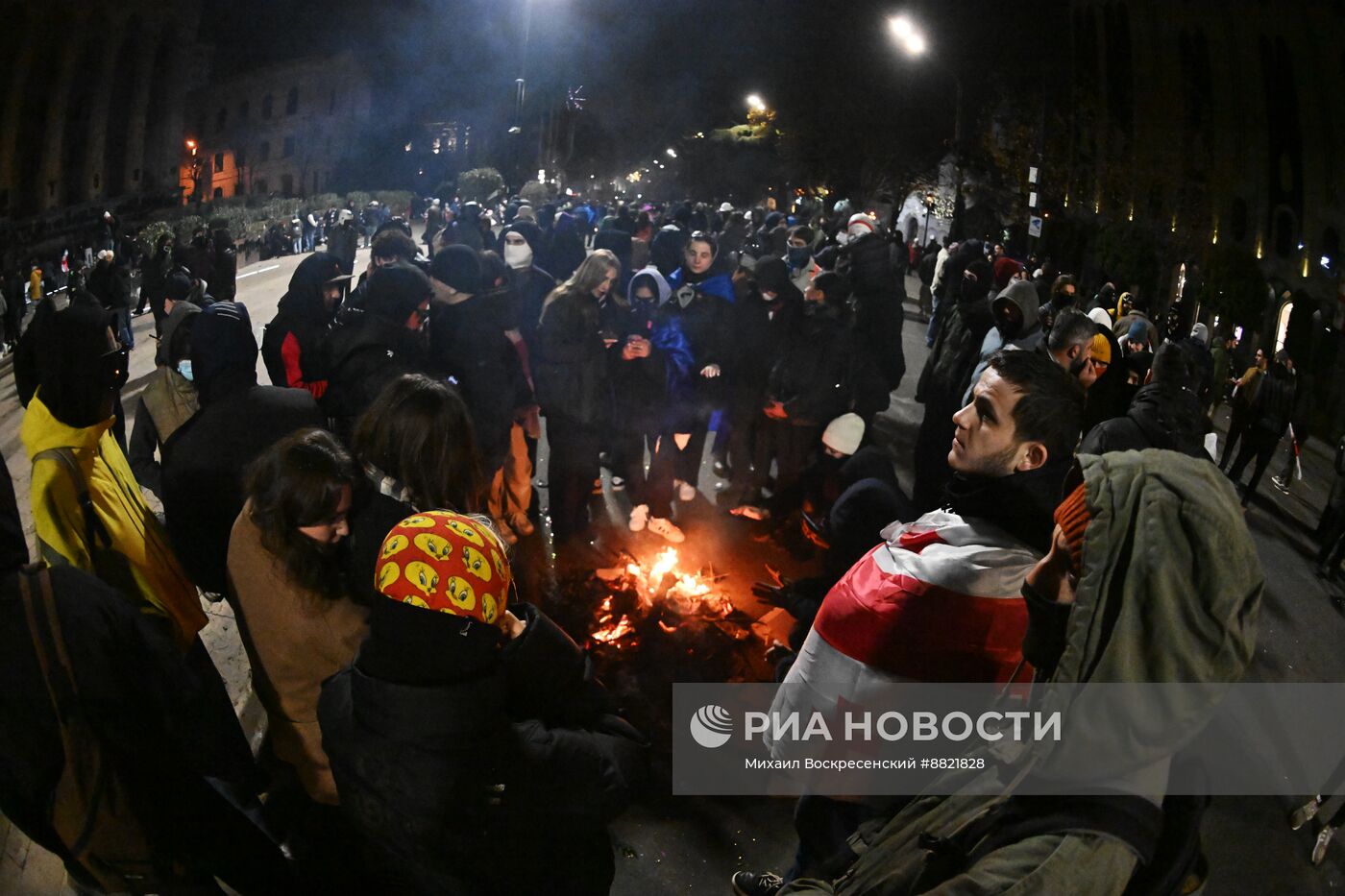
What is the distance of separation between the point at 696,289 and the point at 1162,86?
22.0 m

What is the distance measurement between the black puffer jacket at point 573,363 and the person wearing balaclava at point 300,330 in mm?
1572

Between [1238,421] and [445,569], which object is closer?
[445,569]

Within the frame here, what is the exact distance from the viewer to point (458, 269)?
5.80m

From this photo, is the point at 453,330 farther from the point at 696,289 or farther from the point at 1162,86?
the point at 1162,86

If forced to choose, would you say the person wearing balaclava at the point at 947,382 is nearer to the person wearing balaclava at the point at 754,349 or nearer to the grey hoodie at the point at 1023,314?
the grey hoodie at the point at 1023,314

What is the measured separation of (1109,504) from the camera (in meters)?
1.59

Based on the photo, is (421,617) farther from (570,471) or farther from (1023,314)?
(1023,314)

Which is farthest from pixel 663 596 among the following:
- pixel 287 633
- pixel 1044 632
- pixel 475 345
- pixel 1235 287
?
pixel 1235 287

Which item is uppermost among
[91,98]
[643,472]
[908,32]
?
[908,32]

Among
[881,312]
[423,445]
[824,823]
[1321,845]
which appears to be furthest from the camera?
[881,312]

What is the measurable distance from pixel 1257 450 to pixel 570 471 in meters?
7.64

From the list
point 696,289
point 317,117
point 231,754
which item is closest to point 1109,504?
point 231,754

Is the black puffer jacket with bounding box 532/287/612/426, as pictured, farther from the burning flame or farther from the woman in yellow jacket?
the woman in yellow jacket

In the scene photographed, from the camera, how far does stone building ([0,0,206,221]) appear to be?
51.0 ft
